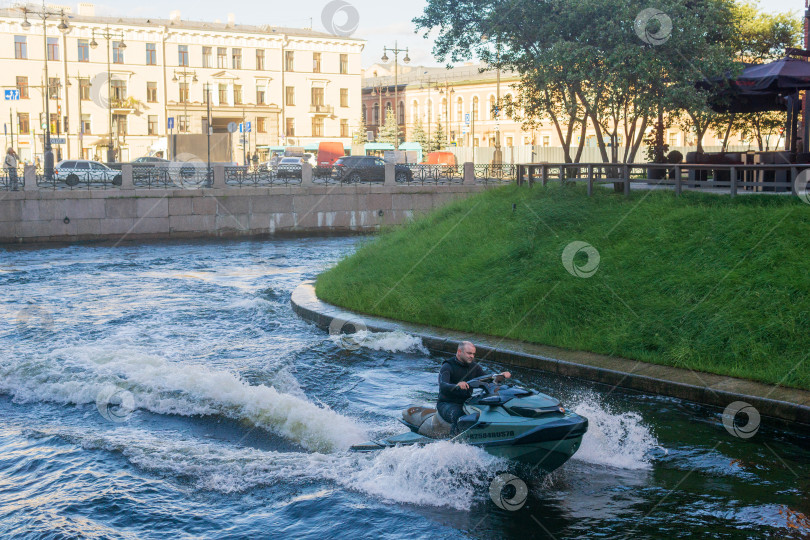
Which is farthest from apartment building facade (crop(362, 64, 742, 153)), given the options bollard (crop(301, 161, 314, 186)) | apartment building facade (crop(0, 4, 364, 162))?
bollard (crop(301, 161, 314, 186))

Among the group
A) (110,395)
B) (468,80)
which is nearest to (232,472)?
(110,395)

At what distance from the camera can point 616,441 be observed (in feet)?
31.4

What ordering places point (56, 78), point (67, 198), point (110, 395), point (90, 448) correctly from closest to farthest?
1. point (90, 448)
2. point (110, 395)
3. point (67, 198)
4. point (56, 78)

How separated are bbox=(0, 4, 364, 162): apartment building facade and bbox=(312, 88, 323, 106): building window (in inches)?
3.9

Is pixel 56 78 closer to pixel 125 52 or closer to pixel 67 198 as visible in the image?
pixel 125 52

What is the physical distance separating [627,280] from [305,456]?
7.24 metres

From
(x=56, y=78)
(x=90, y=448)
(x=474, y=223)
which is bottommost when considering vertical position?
(x=90, y=448)

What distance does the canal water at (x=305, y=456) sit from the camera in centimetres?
789

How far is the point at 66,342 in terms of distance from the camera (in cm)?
1530

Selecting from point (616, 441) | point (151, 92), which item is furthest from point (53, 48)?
point (616, 441)

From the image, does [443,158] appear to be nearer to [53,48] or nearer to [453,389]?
[53,48]

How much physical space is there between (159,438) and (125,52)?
6608 centimetres

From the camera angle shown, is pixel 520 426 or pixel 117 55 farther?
pixel 117 55

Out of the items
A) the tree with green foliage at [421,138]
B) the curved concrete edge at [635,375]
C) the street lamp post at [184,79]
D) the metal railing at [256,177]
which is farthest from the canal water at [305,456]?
the tree with green foliage at [421,138]
